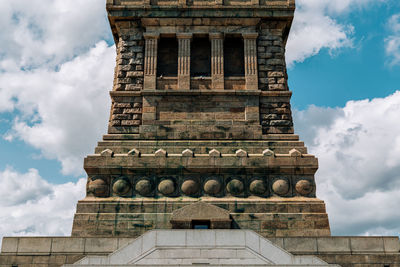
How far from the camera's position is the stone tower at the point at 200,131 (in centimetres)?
2019

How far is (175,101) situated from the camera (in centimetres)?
2395

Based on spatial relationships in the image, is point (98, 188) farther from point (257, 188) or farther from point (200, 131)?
point (257, 188)

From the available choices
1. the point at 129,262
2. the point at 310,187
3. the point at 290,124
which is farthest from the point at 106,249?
the point at 290,124

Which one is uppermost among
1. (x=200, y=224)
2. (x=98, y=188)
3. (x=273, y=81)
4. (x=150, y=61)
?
(x=150, y=61)

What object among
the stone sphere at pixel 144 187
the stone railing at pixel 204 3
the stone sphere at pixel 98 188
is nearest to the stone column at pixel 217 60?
the stone railing at pixel 204 3

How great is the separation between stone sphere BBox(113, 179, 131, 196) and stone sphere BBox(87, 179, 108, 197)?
436 mm

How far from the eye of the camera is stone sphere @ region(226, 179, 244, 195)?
2084 cm

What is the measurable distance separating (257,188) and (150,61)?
8829 millimetres

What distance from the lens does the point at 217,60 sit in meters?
24.8

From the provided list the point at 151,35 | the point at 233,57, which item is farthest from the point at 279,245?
the point at 151,35

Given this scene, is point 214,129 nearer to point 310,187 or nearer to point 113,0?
point 310,187

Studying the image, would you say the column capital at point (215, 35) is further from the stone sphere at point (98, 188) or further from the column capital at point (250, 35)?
the stone sphere at point (98, 188)

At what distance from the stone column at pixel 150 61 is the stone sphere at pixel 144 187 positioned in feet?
17.9

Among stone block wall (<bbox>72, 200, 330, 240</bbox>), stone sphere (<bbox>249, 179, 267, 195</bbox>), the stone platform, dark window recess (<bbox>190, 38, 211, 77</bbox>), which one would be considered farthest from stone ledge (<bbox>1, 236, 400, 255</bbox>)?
dark window recess (<bbox>190, 38, 211, 77</bbox>)
